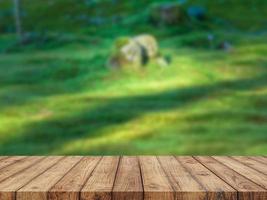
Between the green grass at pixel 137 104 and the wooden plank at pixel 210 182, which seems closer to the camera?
the wooden plank at pixel 210 182

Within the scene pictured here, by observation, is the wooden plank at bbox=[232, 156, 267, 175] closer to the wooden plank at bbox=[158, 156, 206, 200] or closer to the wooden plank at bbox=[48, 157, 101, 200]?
the wooden plank at bbox=[158, 156, 206, 200]

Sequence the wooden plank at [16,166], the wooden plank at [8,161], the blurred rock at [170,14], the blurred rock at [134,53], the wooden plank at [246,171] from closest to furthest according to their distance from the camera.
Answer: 1. the wooden plank at [246,171]
2. the wooden plank at [16,166]
3. the wooden plank at [8,161]
4. the blurred rock at [134,53]
5. the blurred rock at [170,14]

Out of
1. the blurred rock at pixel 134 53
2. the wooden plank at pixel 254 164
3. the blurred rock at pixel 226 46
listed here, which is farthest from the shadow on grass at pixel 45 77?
the wooden plank at pixel 254 164

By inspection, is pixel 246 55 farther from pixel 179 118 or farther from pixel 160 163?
pixel 160 163

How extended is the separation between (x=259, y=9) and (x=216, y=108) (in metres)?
20.9

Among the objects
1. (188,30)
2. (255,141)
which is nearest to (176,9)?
(188,30)

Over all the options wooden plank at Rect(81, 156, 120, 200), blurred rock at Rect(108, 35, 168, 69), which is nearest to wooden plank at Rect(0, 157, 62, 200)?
wooden plank at Rect(81, 156, 120, 200)

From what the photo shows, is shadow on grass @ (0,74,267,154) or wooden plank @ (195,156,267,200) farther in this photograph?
shadow on grass @ (0,74,267,154)

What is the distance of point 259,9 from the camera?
32531 millimetres

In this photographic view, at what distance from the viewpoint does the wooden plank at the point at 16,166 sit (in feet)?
10.8

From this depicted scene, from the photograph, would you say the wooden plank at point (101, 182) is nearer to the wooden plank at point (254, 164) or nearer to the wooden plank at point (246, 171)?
the wooden plank at point (246, 171)

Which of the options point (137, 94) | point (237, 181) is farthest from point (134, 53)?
point (237, 181)

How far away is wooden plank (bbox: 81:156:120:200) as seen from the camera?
2711 mm

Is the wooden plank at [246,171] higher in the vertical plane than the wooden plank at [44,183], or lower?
lower
